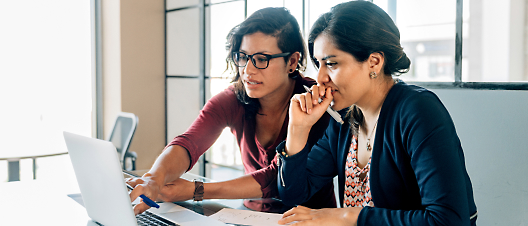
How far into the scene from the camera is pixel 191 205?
128 cm

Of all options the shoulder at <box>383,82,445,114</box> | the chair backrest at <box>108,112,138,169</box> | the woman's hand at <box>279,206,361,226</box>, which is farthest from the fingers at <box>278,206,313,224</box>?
the chair backrest at <box>108,112,138,169</box>

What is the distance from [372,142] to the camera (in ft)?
4.00

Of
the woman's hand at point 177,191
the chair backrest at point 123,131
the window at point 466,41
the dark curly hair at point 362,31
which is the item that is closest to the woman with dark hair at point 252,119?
the woman's hand at point 177,191

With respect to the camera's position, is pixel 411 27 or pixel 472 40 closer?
pixel 472 40

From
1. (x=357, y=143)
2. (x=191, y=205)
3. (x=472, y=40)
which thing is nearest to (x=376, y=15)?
(x=357, y=143)

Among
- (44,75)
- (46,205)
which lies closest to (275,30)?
(46,205)

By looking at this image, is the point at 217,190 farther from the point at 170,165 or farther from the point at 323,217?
the point at 323,217

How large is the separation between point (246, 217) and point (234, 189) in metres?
0.26

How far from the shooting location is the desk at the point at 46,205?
1.15 meters

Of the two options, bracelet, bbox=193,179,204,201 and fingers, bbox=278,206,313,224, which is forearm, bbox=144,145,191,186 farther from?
fingers, bbox=278,206,313,224

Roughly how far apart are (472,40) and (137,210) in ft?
6.30

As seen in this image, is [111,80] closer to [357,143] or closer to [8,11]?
[8,11]

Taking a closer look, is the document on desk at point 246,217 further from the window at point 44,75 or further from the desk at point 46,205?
the window at point 44,75

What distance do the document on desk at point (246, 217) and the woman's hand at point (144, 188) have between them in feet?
0.67
